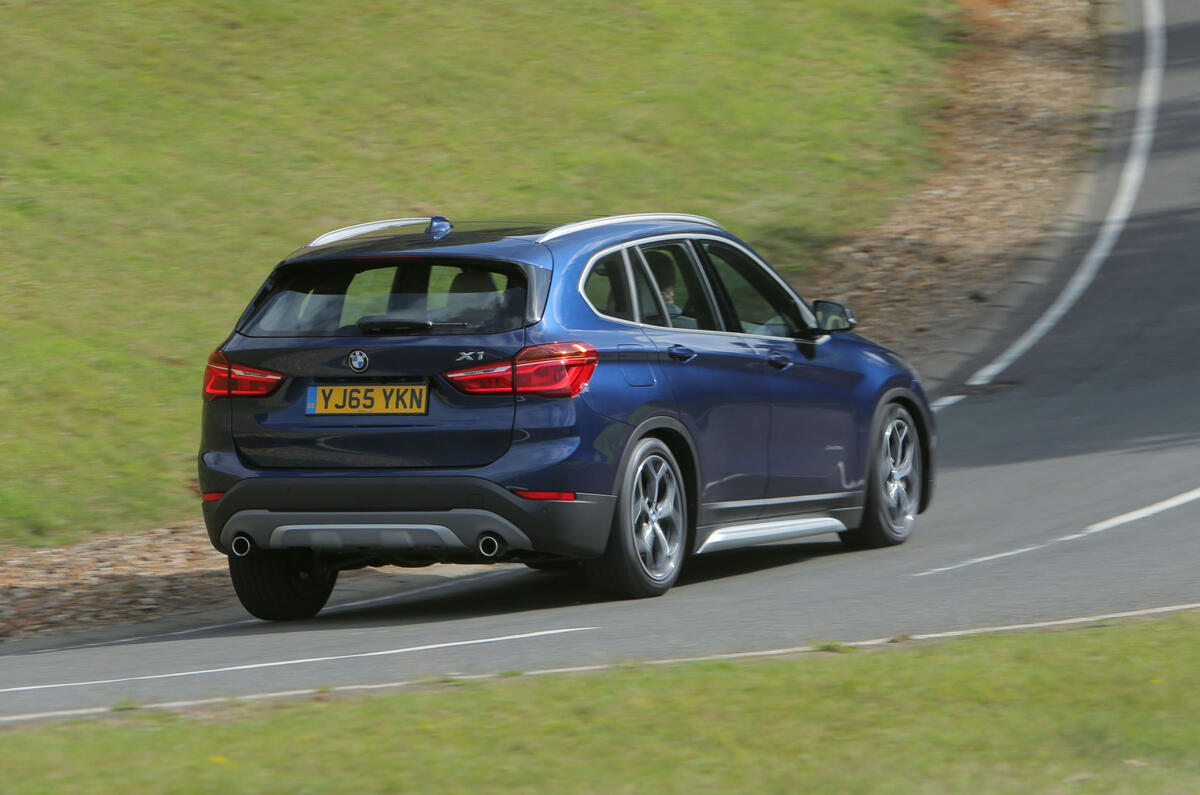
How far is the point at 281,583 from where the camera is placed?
8.88 meters

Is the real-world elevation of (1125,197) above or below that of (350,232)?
below

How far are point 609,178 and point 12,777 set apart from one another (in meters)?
17.7

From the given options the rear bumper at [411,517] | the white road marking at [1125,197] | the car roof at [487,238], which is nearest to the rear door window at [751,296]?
the car roof at [487,238]

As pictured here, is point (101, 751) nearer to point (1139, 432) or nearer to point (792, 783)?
point (792, 783)

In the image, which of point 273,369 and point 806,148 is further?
point 806,148

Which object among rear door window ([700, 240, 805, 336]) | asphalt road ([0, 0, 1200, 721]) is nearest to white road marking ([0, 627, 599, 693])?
asphalt road ([0, 0, 1200, 721])

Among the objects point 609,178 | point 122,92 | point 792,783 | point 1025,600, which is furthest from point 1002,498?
point 122,92

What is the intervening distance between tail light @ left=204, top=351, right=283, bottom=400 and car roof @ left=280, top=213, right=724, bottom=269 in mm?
542

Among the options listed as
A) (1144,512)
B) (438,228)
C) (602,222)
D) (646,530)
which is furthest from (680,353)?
(1144,512)

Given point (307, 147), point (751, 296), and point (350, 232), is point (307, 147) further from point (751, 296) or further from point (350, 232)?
point (350, 232)

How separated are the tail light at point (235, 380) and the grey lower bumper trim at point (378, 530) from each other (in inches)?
21.5

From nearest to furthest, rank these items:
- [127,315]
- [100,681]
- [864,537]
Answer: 1. [100,681]
2. [864,537]
3. [127,315]

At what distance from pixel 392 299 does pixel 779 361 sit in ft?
7.38

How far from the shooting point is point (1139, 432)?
12.8 metres
